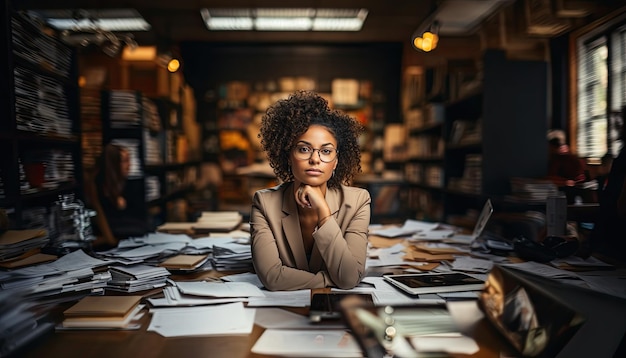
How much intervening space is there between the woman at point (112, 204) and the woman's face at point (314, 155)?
4.41 feet

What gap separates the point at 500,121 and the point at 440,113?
1696 millimetres

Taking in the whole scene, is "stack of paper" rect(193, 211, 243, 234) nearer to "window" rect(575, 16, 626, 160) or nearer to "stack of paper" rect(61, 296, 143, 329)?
"stack of paper" rect(61, 296, 143, 329)

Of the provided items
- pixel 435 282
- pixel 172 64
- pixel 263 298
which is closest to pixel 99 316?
pixel 263 298

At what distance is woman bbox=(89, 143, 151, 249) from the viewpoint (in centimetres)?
249

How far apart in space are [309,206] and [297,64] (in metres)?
6.49

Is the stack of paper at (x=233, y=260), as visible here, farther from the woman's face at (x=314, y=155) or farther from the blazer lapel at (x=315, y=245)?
the woman's face at (x=314, y=155)

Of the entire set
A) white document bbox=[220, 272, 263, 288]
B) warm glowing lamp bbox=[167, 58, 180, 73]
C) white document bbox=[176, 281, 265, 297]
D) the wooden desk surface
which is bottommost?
the wooden desk surface

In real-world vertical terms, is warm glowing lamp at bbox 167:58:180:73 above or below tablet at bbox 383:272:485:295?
above

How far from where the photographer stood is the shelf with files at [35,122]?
2385 mm

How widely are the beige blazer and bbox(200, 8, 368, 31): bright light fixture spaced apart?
475 cm

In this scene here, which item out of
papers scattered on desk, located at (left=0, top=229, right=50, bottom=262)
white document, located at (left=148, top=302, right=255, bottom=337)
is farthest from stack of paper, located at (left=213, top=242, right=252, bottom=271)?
papers scattered on desk, located at (left=0, top=229, right=50, bottom=262)

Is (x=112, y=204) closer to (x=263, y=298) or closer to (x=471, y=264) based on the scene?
(x=263, y=298)

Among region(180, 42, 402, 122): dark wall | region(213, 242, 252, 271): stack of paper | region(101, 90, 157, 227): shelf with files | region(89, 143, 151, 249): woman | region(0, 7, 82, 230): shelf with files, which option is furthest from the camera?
region(180, 42, 402, 122): dark wall

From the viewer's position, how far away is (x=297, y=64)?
775cm
